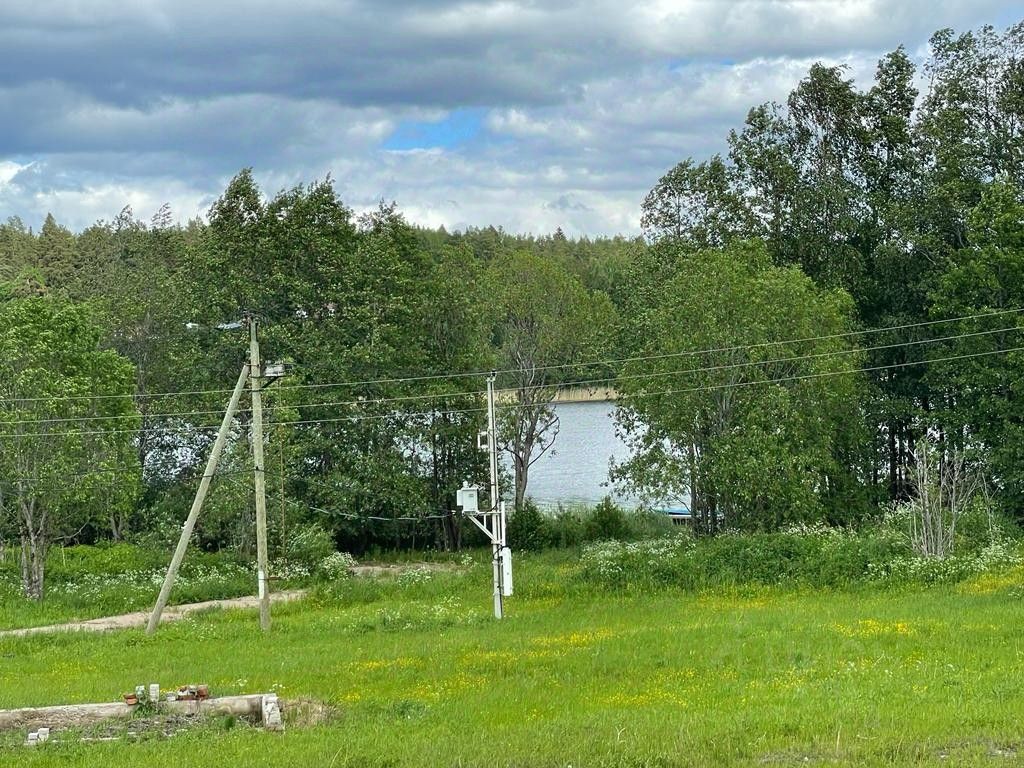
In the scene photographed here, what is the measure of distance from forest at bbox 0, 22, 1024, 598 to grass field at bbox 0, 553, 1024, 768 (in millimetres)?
9776

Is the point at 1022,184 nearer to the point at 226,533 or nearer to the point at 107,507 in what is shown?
the point at 226,533

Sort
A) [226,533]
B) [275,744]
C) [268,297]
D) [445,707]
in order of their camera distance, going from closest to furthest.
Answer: [275,744], [445,707], [226,533], [268,297]

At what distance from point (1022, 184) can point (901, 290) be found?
6.56m

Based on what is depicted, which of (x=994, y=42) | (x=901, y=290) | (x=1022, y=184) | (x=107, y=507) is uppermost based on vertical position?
(x=994, y=42)

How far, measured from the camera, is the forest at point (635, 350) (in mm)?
42312

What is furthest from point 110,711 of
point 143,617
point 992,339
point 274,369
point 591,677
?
point 992,339

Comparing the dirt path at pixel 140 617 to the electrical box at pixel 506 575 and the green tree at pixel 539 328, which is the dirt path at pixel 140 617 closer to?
the electrical box at pixel 506 575

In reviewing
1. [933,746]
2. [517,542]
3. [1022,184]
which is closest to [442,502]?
[517,542]

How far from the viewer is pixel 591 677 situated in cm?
2005

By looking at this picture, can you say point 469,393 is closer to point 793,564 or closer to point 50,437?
point 50,437

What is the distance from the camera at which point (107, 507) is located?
133ft

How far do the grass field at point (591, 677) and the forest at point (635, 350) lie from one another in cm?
978

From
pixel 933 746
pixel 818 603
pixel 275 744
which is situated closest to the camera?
pixel 933 746

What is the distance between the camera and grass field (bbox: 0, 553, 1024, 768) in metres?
13.9
